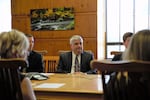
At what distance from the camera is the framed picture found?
5.75 metres

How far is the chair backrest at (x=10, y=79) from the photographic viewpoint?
1666 mm

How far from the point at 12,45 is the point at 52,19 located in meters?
4.07

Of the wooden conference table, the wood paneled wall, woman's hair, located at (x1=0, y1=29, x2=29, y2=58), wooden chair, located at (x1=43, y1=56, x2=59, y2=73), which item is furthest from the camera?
the wood paneled wall

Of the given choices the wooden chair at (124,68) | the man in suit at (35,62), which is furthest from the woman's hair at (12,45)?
the man in suit at (35,62)

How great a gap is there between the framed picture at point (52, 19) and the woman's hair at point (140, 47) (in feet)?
13.8

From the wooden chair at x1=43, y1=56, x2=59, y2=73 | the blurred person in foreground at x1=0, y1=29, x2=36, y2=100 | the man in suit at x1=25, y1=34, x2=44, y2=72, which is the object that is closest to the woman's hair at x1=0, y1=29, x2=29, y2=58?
the blurred person in foreground at x1=0, y1=29, x2=36, y2=100

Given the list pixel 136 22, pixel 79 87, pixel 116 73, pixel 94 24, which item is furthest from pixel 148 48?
pixel 136 22

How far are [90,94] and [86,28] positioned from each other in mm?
3444

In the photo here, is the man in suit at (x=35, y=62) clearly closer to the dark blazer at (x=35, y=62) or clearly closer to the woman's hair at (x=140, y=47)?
the dark blazer at (x=35, y=62)

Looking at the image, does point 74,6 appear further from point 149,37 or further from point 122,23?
point 149,37

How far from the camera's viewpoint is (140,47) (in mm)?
1520

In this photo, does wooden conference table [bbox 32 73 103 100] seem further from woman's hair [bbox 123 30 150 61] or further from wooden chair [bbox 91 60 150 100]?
woman's hair [bbox 123 30 150 61]

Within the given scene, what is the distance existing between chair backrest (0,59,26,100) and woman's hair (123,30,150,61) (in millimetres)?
629

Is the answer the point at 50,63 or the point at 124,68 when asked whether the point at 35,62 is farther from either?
the point at 124,68
